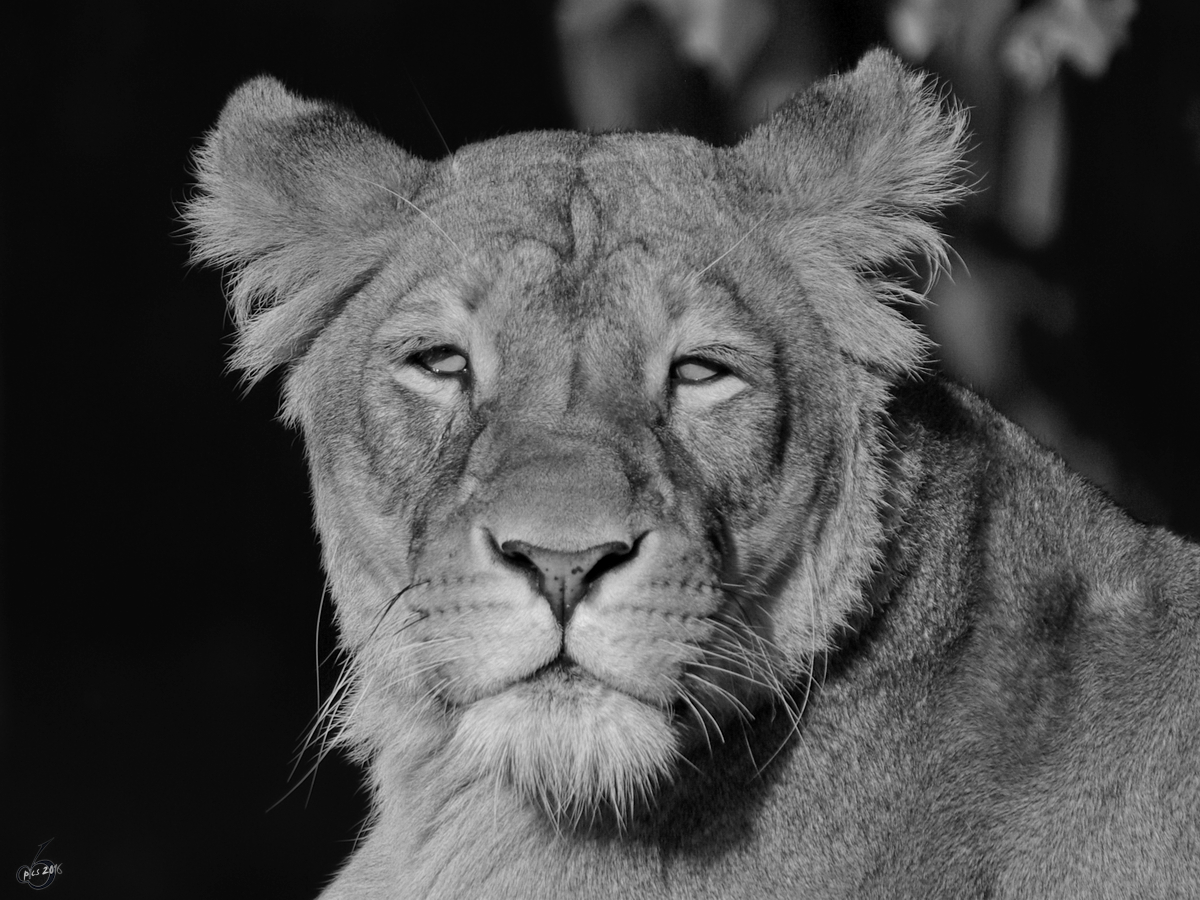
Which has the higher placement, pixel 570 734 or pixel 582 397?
pixel 582 397

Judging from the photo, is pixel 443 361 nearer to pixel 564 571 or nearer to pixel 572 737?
pixel 564 571

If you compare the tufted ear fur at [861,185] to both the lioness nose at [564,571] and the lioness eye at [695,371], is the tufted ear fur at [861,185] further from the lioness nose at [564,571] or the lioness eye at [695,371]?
the lioness nose at [564,571]

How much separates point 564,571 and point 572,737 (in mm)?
326

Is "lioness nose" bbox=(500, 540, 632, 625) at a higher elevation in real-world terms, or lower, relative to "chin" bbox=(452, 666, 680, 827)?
higher

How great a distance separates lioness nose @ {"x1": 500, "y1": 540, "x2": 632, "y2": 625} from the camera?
2477mm

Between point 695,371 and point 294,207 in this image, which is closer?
point 695,371

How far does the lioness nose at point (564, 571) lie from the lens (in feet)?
8.13

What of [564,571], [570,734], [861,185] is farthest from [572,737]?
[861,185]

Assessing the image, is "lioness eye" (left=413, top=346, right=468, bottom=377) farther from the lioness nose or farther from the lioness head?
the lioness nose
